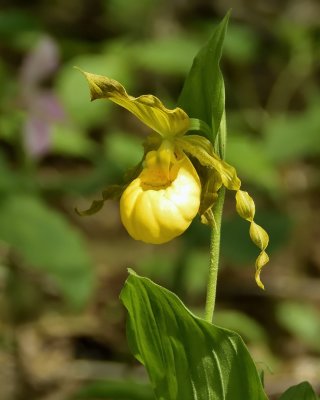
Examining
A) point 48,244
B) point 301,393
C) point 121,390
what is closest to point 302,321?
point 48,244

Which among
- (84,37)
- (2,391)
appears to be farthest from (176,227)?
(84,37)

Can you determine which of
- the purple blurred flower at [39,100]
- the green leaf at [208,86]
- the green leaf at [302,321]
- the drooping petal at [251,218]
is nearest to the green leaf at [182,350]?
Answer: the drooping petal at [251,218]

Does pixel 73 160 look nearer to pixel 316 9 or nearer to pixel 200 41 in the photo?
pixel 200 41

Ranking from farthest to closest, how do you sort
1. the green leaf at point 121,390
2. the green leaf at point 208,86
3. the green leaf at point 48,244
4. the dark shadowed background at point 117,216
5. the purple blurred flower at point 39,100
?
the purple blurred flower at point 39,100
the dark shadowed background at point 117,216
the green leaf at point 48,244
the green leaf at point 121,390
the green leaf at point 208,86

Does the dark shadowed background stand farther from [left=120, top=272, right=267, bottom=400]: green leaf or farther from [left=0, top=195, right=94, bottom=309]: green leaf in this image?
[left=120, top=272, right=267, bottom=400]: green leaf

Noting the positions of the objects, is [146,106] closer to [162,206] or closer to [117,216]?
[162,206]

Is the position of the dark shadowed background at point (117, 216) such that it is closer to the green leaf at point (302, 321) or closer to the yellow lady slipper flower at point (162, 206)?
the green leaf at point (302, 321)

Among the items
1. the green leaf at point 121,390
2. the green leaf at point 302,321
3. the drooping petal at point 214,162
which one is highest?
the drooping petal at point 214,162

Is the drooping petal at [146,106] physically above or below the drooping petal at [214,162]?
above
